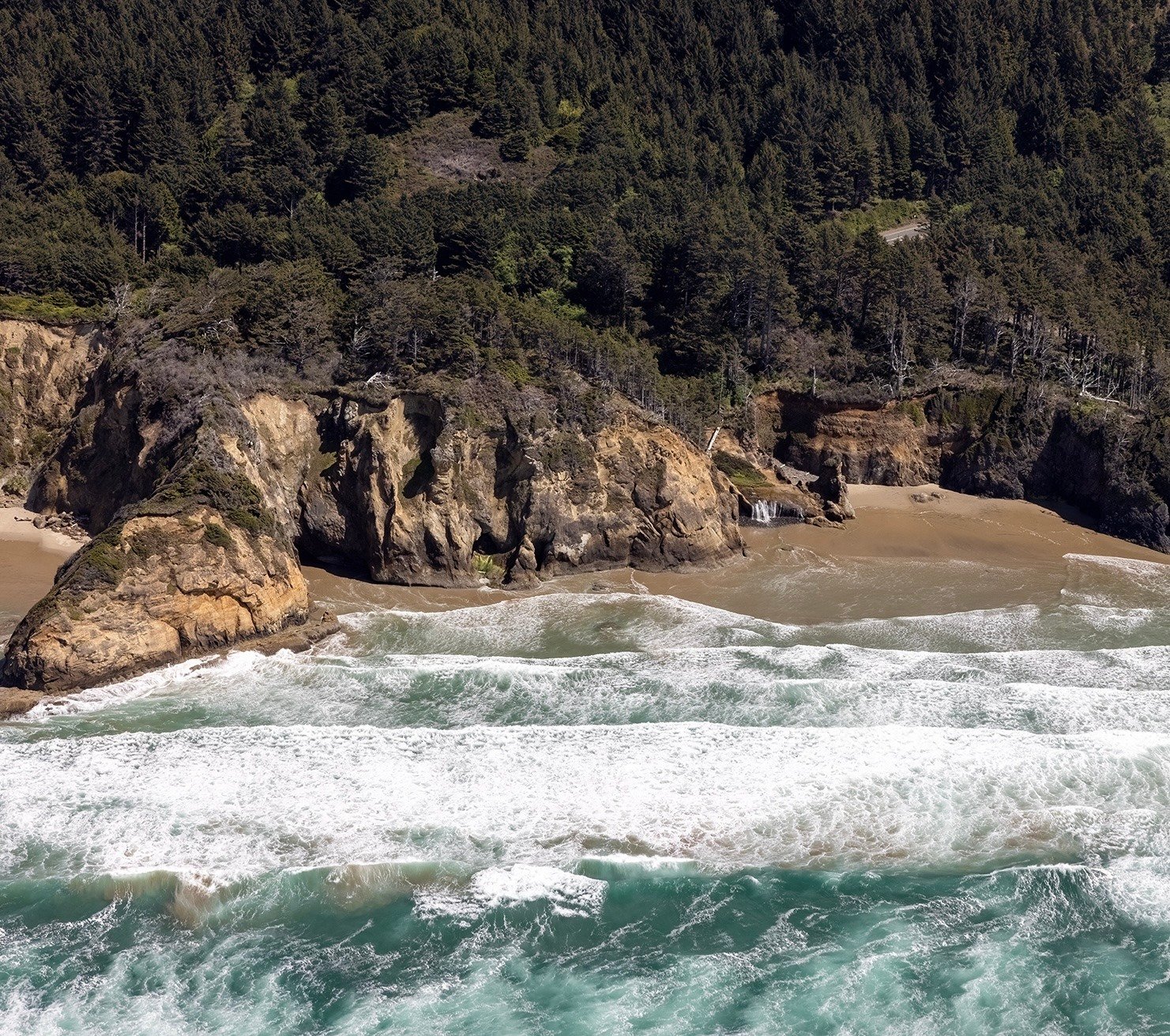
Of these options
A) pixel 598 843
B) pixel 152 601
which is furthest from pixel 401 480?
pixel 598 843

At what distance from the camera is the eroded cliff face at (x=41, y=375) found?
39.9 meters

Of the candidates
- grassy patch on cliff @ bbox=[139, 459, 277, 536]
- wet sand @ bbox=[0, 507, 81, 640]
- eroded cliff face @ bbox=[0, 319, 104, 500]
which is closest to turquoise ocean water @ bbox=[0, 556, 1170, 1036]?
grassy patch on cliff @ bbox=[139, 459, 277, 536]

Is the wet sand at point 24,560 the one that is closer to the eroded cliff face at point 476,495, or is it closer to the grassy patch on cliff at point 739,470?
the eroded cliff face at point 476,495

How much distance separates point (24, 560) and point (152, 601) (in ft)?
30.3

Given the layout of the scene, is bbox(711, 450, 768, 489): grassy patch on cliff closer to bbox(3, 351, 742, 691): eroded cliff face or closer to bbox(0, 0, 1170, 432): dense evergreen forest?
bbox(3, 351, 742, 691): eroded cliff face

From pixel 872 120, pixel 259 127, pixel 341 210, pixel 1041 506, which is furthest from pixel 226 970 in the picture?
pixel 872 120

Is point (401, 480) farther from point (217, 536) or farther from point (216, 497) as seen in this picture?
point (217, 536)

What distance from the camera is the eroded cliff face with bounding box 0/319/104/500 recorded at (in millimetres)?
39906

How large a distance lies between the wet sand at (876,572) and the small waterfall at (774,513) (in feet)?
1.69

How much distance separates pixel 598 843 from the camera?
2111cm

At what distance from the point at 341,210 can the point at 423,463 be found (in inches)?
823

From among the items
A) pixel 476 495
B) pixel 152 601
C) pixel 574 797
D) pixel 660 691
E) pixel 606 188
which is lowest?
A: pixel 574 797

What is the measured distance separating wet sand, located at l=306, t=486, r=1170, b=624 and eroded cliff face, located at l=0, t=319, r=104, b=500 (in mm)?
12013

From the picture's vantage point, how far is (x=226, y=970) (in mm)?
18125
